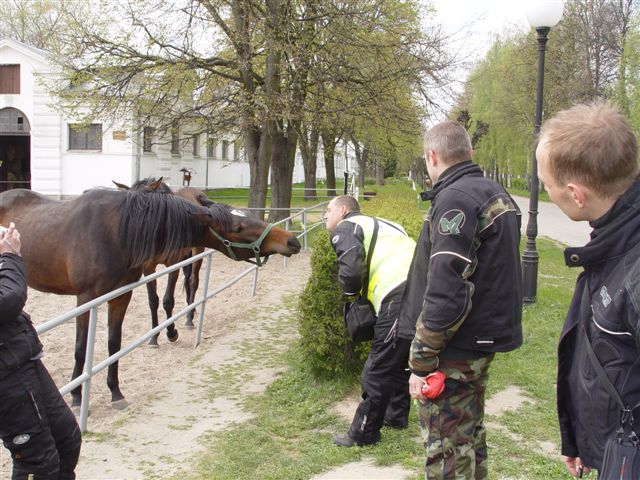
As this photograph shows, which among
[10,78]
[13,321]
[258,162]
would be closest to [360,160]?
[258,162]

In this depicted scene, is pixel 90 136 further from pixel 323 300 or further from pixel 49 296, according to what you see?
pixel 323 300

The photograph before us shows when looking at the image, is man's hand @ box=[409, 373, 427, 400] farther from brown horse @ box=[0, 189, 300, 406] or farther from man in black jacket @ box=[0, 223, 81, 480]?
brown horse @ box=[0, 189, 300, 406]

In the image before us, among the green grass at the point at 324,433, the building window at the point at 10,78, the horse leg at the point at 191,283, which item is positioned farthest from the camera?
the building window at the point at 10,78

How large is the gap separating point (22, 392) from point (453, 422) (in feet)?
6.03

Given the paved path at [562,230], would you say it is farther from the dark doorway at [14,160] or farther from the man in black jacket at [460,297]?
the dark doorway at [14,160]

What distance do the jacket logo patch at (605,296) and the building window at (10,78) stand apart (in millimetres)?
30241

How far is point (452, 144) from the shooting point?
8.84ft

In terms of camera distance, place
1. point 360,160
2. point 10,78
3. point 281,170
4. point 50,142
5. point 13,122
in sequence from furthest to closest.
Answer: point 13,122, point 10,78, point 50,142, point 360,160, point 281,170

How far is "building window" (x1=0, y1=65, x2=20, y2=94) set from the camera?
2694 cm

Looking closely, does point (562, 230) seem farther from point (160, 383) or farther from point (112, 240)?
point (112, 240)

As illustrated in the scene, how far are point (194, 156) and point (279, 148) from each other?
70.3 feet

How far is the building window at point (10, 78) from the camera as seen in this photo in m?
26.9

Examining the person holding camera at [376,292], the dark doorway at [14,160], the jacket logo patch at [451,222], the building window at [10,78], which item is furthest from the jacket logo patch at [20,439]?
the dark doorway at [14,160]

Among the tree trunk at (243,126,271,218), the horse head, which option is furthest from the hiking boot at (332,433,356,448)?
the tree trunk at (243,126,271,218)
